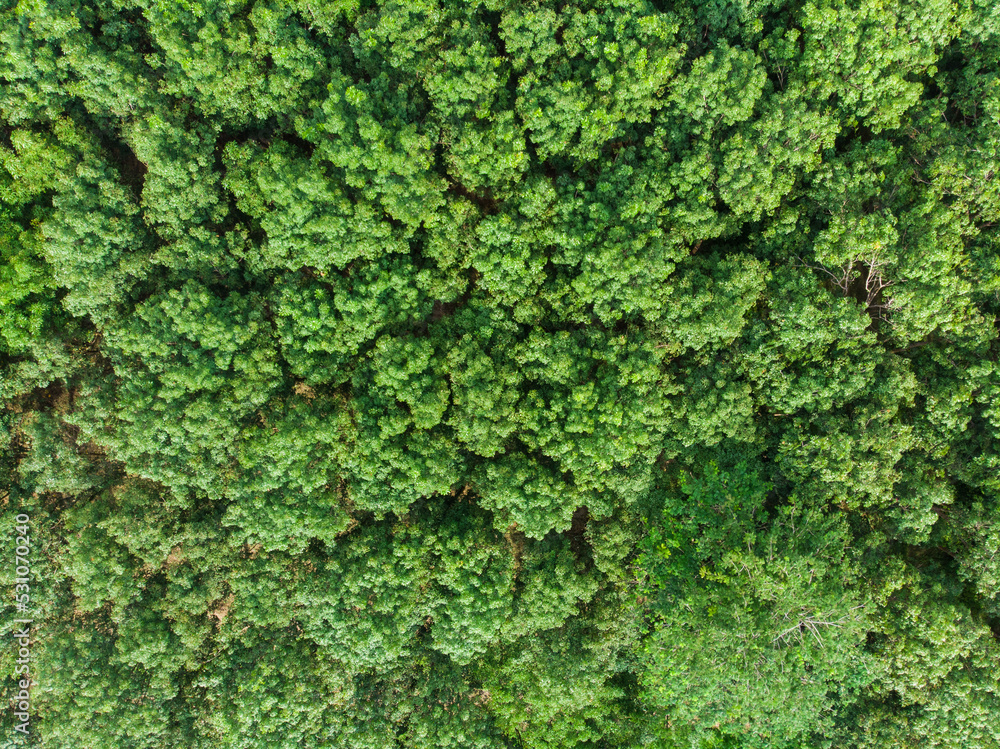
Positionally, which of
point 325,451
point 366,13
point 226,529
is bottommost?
point 226,529

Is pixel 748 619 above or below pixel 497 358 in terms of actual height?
below

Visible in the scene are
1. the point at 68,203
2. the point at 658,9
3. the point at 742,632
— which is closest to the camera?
the point at 742,632

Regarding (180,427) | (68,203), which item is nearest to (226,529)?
(180,427)

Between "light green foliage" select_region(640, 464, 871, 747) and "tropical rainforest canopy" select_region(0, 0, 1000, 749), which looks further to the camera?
"tropical rainforest canopy" select_region(0, 0, 1000, 749)

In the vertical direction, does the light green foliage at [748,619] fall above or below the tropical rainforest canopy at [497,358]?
below

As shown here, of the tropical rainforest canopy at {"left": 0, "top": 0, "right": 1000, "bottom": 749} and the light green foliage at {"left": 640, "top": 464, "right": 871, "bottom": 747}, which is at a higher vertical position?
the tropical rainforest canopy at {"left": 0, "top": 0, "right": 1000, "bottom": 749}

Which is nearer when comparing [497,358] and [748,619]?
[748,619]

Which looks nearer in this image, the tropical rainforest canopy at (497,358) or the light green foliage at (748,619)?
the light green foliage at (748,619)

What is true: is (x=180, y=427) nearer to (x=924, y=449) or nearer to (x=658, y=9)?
(x=658, y=9)
